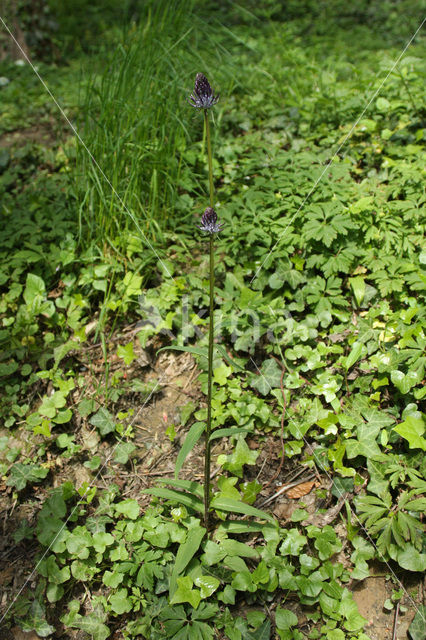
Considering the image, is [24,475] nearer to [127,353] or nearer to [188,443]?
[127,353]

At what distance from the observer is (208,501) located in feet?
5.98

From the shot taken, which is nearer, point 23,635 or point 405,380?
point 23,635

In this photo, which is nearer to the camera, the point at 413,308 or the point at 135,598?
the point at 135,598

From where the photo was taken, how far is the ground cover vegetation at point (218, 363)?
71.1 inches

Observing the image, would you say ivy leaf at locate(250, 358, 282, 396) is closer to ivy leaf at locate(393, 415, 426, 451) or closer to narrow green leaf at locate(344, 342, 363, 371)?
narrow green leaf at locate(344, 342, 363, 371)

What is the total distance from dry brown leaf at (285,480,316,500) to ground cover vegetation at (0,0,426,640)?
0.01 meters

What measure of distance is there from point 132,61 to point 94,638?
297cm

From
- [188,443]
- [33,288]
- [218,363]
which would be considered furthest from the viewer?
[33,288]

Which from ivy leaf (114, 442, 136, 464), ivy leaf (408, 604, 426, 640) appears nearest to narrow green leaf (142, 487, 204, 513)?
ivy leaf (114, 442, 136, 464)

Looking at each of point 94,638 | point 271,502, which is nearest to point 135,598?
point 94,638

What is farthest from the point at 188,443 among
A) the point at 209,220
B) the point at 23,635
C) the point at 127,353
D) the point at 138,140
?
the point at 138,140

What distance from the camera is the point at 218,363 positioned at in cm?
235

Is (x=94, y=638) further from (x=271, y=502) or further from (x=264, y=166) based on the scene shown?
(x=264, y=166)

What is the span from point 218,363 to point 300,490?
0.71m
